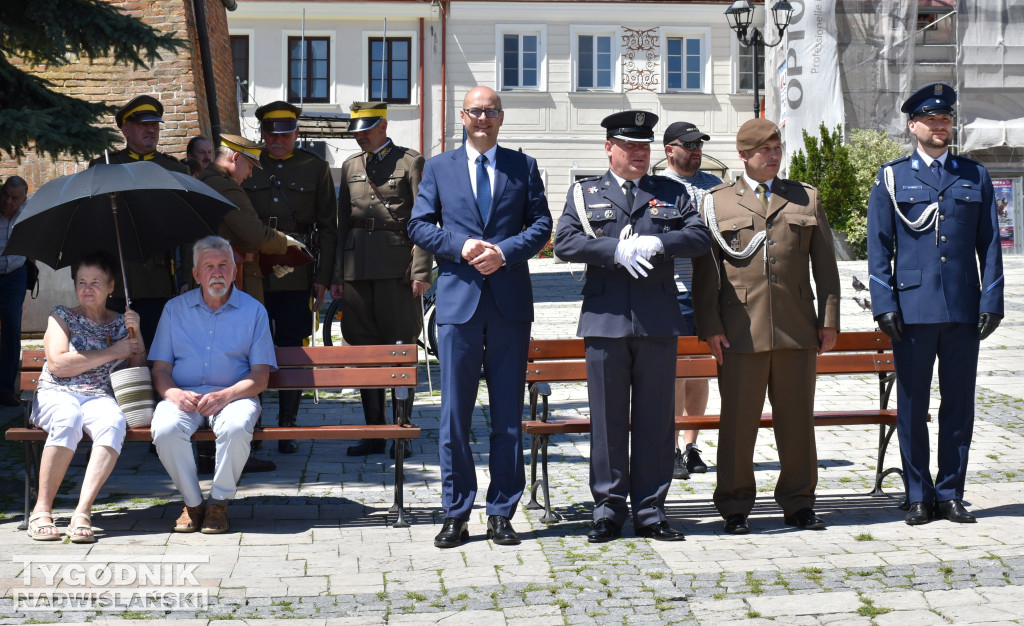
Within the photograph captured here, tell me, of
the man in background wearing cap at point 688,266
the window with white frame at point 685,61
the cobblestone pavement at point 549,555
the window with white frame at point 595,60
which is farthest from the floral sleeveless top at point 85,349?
the window with white frame at point 685,61

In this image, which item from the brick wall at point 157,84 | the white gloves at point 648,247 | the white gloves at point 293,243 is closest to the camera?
the white gloves at point 648,247

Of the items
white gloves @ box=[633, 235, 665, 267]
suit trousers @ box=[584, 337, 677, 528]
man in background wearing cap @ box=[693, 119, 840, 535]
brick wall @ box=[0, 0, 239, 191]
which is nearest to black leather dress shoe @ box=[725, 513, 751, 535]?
man in background wearing cap @ box=[693, 119, 840, 535]

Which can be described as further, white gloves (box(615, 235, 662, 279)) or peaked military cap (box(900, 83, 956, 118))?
peaked military cap (box(900, 83, 956, 118))

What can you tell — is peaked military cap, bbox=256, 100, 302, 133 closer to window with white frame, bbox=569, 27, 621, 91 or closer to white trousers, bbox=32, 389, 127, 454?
white trousers, bbox=32, 389, 127, 454

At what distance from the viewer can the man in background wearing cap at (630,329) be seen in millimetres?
5965

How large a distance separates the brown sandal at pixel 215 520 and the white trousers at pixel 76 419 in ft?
1.86

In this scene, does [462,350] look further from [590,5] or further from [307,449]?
[590,5]

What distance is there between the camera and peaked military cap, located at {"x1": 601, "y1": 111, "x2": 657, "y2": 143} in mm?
5961

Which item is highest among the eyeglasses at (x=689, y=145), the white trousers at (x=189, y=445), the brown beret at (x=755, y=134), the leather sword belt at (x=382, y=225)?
the eyeglasses at (x=689, y=145)

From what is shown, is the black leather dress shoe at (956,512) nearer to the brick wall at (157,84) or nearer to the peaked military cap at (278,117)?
the peaked military cap at (278,117)

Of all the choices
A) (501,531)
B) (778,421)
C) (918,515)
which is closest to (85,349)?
(501,531)

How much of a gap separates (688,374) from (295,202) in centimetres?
297

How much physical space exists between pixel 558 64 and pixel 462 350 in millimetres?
28452

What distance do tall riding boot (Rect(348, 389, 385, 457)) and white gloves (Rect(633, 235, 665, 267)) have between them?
107 inches
